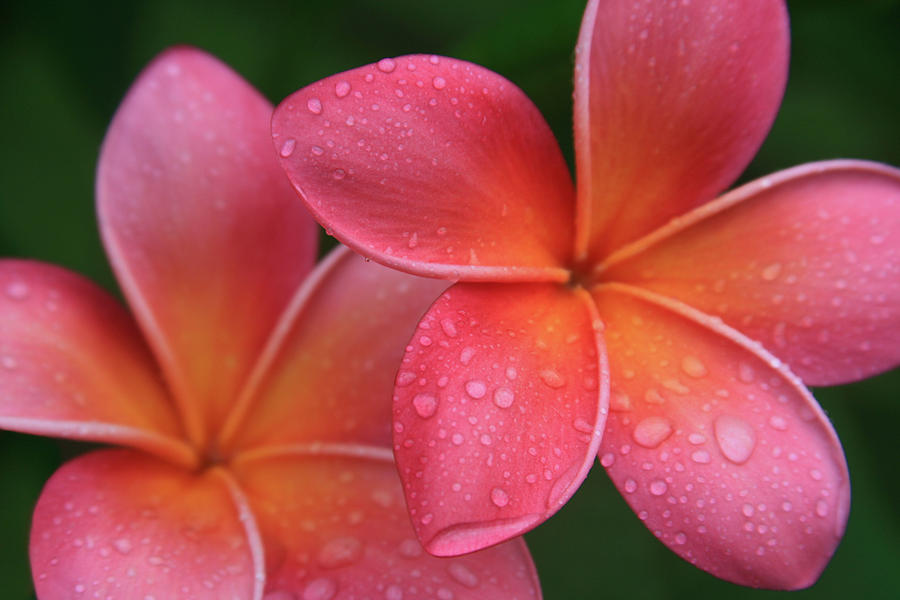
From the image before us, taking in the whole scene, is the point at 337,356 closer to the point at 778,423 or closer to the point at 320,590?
the point at 320,590

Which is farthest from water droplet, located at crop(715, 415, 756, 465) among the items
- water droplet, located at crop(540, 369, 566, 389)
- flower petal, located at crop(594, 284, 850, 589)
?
water droplet, located at crop(540, 369, 566, 389)

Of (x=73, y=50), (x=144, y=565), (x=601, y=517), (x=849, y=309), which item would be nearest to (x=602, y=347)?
(x=849, y=309)

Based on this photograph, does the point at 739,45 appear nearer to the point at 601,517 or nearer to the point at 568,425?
the point at 568,425

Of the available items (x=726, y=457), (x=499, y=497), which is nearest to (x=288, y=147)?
(x=499, y=497)

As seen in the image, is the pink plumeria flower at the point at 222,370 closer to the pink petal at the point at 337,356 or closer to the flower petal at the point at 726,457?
the pink petal at the point at 337,356

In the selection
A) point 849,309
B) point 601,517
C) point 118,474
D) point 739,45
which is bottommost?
point 601,517

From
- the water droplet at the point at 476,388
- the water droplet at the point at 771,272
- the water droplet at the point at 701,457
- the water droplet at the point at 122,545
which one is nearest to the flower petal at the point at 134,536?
the water droplet at the point at 122,545
